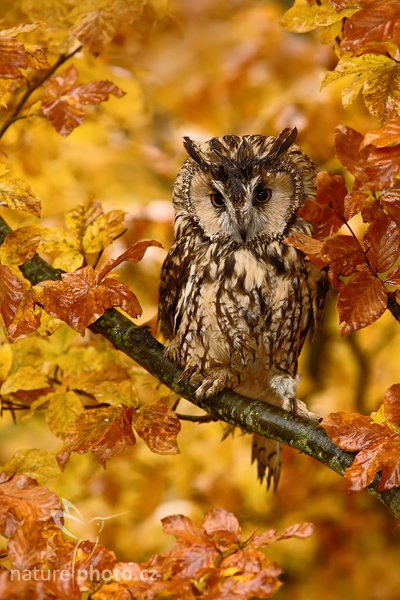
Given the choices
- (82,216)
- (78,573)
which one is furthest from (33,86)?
(78,573)

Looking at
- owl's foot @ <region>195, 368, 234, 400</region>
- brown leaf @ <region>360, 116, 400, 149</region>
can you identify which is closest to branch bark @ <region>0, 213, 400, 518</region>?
owl's foot @ <region>195, 368, 234, 400</region>

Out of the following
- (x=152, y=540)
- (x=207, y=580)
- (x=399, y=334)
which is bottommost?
(x=152, y=540)

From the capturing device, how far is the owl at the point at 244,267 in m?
1.81

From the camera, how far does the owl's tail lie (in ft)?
7.26

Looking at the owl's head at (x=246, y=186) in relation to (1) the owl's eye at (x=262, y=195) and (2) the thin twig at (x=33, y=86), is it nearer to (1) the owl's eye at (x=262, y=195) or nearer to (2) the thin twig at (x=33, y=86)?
(1) the owl's eye at (x=262, y=195)

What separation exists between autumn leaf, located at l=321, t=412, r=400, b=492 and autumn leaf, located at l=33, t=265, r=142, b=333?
0.39 metres

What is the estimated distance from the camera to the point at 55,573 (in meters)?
1.29

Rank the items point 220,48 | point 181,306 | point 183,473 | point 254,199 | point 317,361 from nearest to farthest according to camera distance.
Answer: point 254,199 → point 181,306 → point 183,473 → point 317,361 → point 220,48

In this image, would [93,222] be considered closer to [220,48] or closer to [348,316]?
[348,316]

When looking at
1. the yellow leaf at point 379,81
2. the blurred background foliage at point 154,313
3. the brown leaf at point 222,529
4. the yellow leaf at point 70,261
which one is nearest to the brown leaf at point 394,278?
the yellow leaf at point 379,81

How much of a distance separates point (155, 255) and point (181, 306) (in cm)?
102

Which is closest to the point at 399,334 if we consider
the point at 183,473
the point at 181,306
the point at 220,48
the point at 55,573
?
the point at 183,473

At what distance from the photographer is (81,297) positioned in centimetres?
140

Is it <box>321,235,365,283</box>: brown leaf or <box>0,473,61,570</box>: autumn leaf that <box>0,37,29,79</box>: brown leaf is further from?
<box>0,473,61,570</box>: autumn leaf
